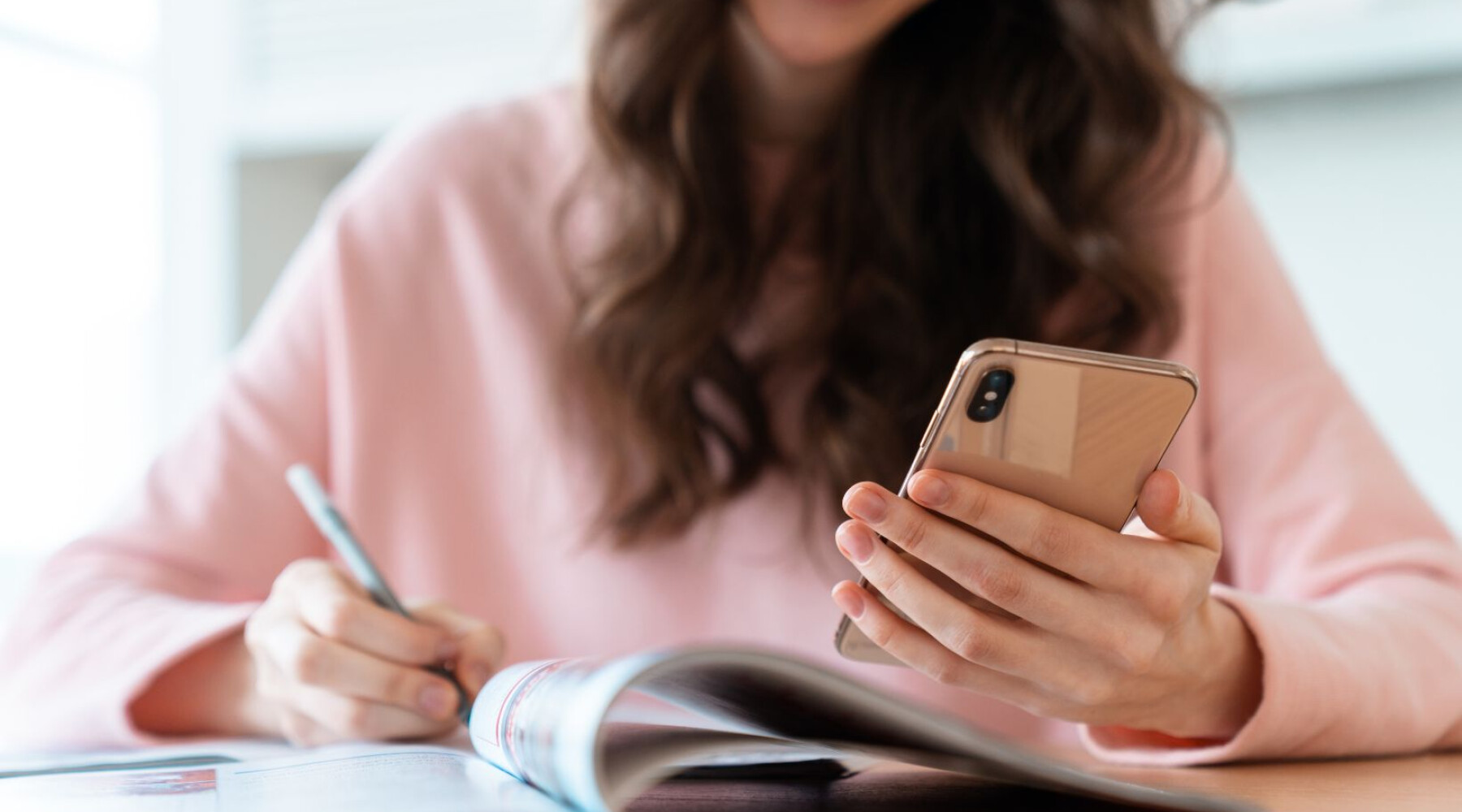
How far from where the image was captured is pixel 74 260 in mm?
1836

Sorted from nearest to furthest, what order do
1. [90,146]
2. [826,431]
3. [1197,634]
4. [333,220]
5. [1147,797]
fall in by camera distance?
[1147,797] < [1197,634] < [826,431] < [333,220] < [90,146]

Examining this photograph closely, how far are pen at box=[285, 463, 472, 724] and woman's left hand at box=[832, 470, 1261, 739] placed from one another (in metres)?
0.25

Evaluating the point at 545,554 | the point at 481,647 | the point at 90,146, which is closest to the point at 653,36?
the point at 545,554

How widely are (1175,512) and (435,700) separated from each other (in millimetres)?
368

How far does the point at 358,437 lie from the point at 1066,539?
0.69m

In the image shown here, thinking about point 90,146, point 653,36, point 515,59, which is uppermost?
point 515,59

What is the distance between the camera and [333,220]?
1.04m

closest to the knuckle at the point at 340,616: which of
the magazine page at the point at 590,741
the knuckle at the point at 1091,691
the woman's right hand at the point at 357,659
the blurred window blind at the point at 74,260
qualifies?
the woman's right hand at the point at 357,659

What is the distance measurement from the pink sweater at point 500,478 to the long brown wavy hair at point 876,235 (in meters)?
0.05

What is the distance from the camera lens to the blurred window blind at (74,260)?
5.69ft

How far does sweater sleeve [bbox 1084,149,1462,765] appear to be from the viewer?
1.97 ft

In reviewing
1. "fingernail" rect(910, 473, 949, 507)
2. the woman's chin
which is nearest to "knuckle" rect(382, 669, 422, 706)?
"fingernail" rect(910, 473, 949, 507)

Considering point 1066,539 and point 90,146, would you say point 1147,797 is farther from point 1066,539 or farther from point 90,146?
point 90,146

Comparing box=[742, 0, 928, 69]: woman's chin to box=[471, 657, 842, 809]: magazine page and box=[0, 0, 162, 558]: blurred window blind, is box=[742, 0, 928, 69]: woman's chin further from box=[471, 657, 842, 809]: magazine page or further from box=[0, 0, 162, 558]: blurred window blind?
box=[0, 0, 162, 558]: blurred window blind
